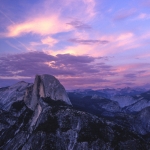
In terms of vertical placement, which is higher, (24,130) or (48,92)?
(48,92)

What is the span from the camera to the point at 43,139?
5084 inches

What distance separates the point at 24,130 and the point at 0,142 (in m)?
28.9

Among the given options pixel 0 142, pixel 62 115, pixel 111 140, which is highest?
pixel 62 115

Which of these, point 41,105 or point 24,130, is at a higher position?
point 41,105

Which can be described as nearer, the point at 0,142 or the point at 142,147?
the point at 142,147

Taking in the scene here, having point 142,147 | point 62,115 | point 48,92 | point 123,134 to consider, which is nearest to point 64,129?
point 62,115

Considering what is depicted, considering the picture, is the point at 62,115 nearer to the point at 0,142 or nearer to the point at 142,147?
the point at 142,147

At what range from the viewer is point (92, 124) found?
139125 mm

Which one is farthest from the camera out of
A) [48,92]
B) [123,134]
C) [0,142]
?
[48,92]

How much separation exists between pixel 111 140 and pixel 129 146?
9.87 m

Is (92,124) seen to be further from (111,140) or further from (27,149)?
(27,149)

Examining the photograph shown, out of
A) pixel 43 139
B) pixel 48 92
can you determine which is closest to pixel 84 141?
pixel 43 139

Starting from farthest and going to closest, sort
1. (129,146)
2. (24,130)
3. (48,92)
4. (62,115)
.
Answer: (48,92), (24,130), (62,115), (129,146)

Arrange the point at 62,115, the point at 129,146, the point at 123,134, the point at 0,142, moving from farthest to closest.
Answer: the point at 0,142
the point at 62,115
the point at 123,134
the point at 129,146
